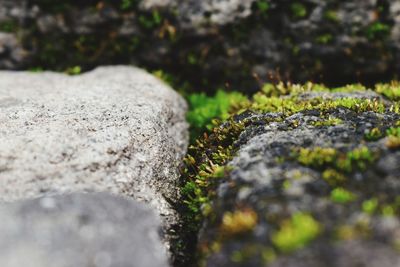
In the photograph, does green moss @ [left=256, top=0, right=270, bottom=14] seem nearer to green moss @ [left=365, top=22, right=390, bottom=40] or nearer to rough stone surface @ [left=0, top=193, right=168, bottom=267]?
green moss @ [left=365, top=22, right=390, bottom=40]

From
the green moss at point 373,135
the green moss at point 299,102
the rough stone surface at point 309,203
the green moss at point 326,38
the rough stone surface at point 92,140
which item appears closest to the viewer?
the rough stone surface at point 309,203

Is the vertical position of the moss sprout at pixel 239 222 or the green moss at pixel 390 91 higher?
the green moss at pixel 390 91

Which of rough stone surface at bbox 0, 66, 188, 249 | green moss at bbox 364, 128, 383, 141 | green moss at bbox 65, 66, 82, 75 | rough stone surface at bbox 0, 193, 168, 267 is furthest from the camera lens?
green moss at bbox 65, 66, 82, 75

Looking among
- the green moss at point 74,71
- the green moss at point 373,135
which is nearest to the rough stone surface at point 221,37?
the green moss at point 74,71

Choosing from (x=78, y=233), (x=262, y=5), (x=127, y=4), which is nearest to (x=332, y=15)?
(x=262, y=5)

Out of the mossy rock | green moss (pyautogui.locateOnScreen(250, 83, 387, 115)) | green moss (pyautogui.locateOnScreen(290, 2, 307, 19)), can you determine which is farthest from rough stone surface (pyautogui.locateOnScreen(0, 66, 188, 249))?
green moss (pyautogui.locateOnScreen(290, 2, 307, 19))

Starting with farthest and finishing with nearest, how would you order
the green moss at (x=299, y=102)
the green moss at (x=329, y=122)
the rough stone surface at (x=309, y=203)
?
the green moss at (x=299, y=102), the green moss at (x=329, y=122), the rough stone surface at (x=309, y=203)

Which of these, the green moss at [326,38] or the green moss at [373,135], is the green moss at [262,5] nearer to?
the green moss at [326,38]
